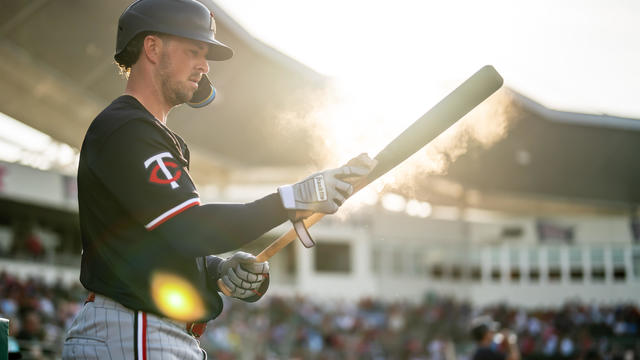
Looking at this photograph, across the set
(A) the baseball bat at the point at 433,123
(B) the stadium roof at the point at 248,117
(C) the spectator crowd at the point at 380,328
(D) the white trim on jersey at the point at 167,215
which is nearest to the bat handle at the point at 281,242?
(A) the baseball bat at the point at 433,123

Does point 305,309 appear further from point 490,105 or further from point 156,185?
point 156,185

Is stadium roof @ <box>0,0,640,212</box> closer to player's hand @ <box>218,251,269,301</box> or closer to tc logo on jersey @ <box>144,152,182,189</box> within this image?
player's hand @ <box>218,251,269,301</box>

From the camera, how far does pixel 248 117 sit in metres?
23.5

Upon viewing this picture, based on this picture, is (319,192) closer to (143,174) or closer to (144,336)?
(143,174)

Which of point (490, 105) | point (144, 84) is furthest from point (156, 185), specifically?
point (490, 105)

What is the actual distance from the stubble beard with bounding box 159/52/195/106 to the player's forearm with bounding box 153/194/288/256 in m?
0.49

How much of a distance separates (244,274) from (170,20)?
3.00 ft

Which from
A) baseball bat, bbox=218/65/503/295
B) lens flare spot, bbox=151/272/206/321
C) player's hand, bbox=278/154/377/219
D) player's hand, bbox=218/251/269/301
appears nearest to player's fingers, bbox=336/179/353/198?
player's hand, bbox=278/154/377/219

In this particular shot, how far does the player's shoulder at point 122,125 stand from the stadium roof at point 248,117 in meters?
1.83

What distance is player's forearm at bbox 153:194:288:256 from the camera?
2.01m

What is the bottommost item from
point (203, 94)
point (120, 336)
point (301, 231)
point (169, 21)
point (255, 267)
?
point (120, 336)

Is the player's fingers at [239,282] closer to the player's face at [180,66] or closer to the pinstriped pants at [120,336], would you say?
the pinstriped pants at [120,336]

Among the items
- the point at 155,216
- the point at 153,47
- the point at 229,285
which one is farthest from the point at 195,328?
the point at 153,47

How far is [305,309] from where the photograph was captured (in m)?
26.8
